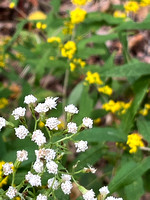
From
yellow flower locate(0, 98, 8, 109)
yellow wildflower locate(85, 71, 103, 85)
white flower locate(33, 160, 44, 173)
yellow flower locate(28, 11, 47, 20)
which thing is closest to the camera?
white flower locate(33, 160, 44, 173)

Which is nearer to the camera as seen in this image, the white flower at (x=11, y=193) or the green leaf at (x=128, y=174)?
the white flower at (x=11, y=193)

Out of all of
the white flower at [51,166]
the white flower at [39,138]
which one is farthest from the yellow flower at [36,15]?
the white flower at [51,166]

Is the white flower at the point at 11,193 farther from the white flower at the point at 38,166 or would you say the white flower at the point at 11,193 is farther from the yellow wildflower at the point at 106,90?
the yellow wildflower at the point at 106,90

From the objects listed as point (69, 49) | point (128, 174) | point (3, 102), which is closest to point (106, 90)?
point (69, 49)

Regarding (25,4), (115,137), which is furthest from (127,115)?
(25,4)

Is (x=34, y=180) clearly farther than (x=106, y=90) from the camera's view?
No

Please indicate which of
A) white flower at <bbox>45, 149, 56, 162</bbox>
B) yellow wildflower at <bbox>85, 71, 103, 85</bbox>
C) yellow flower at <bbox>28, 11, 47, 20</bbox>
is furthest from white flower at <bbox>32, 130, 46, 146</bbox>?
yellow flower at <bbox>28, 11, 47, 20</bbox>

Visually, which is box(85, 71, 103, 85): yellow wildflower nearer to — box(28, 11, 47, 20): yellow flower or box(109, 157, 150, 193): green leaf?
box(109, 157, 150, 193): green leaf

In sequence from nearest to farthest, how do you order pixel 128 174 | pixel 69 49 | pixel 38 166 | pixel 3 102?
pixel 38 166 → pixel 128 174 → pixel 69 49 → pixel 3 102

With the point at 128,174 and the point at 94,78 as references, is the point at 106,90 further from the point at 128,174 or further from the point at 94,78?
the point at 128,174
